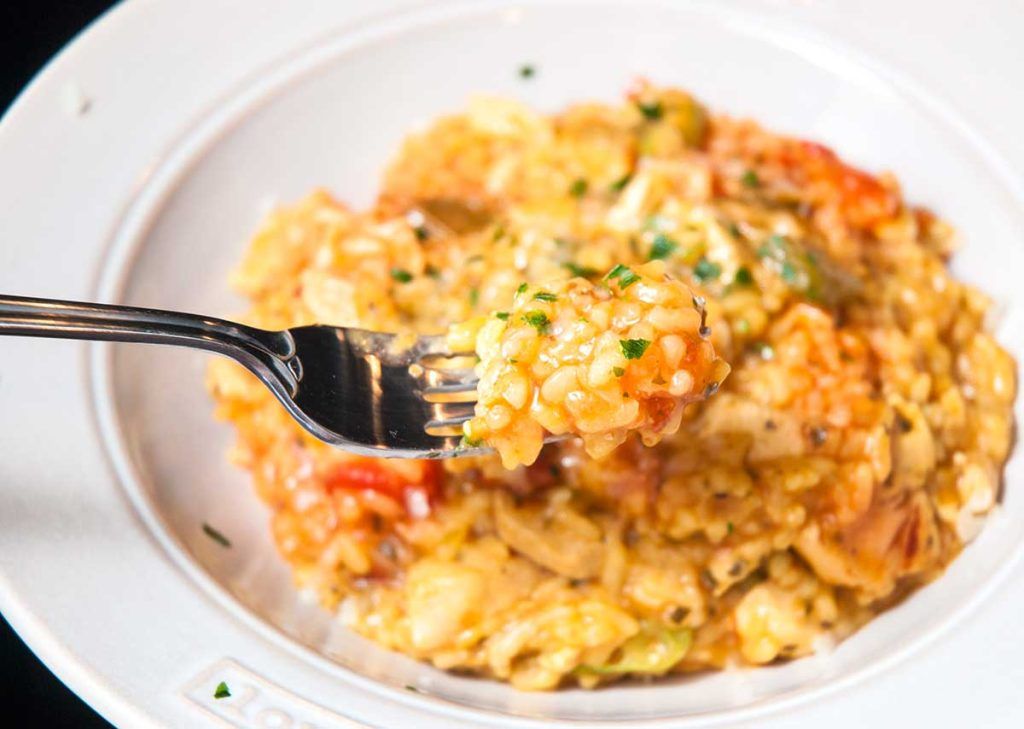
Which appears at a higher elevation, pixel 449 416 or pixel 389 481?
pixel 449 416

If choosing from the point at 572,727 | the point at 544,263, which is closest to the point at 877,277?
the point at 544,263

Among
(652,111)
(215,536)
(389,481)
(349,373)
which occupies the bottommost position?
(215,536)

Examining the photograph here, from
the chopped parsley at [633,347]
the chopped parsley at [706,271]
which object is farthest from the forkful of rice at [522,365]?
the chopped parsley at [706,271]

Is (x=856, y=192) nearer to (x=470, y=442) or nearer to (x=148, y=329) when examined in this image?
(x=470, y=442)

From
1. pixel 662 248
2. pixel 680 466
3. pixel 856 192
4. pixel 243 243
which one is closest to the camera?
pixel 680 466

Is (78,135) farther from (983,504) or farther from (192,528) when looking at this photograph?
(983,504)

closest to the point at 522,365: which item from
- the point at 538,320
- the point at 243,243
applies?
the point at 538,320

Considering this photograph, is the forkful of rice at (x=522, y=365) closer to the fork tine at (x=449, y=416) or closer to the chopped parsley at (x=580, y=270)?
the fork tine at (x=449, y=416)

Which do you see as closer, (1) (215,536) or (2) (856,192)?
(1) (215,536)
